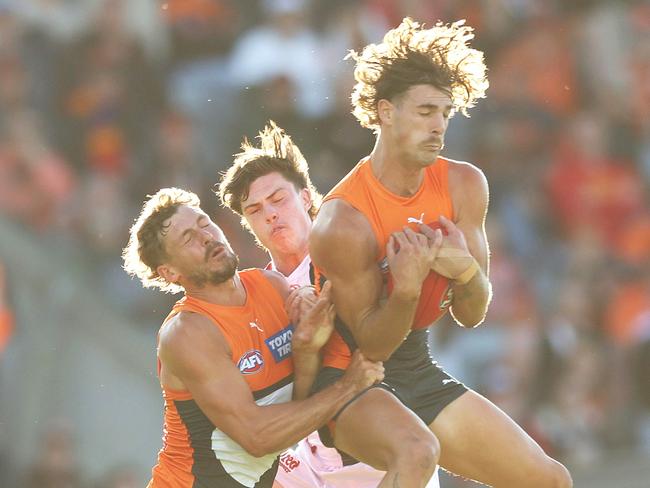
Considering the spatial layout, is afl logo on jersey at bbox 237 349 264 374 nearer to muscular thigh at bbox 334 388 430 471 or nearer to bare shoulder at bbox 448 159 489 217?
muscular thigh at bbox 334 388 430 471

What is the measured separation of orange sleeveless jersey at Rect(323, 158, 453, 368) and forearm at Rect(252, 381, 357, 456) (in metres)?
0.20

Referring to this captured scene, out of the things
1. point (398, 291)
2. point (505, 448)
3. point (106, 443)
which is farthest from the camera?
point (106, 443)

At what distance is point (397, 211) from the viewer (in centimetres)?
546

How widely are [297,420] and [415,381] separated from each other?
1.79 feet

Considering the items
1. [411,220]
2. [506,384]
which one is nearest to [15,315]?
[506,384]

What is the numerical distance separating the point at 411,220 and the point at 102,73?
5666mm

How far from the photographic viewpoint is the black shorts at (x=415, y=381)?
223 inches

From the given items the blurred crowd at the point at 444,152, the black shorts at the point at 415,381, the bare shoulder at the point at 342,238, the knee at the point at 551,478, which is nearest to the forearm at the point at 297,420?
the black shorts at the point at 415,381

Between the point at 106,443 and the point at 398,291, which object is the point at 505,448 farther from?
the point at 106,443

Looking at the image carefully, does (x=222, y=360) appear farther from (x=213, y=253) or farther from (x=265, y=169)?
(x=265, y=169)

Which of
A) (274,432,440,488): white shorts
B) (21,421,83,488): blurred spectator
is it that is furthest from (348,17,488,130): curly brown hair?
(21,421,83,488): blurred spectator

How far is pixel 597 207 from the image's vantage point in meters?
10.4

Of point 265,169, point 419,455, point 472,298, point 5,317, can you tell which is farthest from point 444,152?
point 419,455

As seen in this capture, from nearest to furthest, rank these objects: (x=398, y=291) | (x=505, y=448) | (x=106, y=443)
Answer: (x=398, y=291)
(x=505, y=448)
(x=106, y=443)
